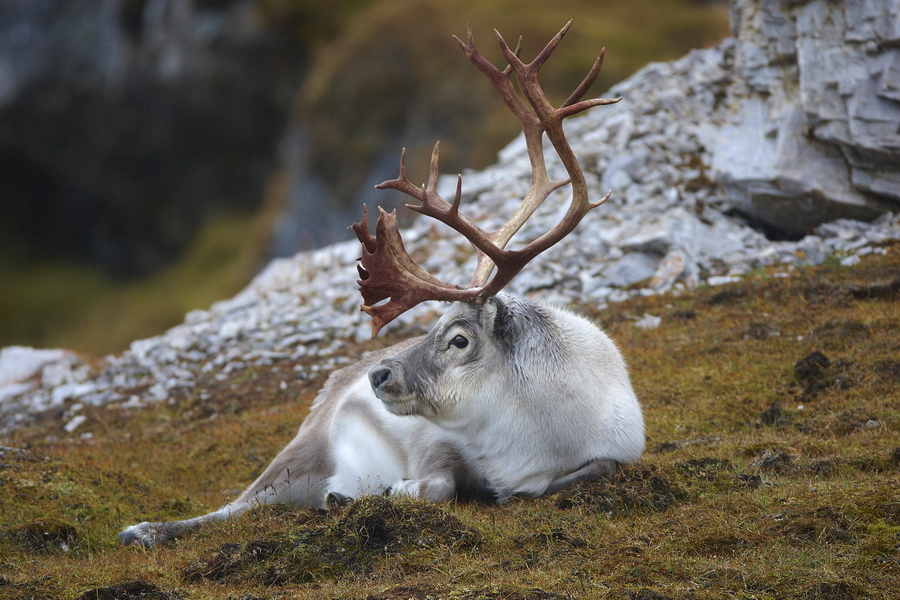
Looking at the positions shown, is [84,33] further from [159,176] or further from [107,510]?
[107,510]

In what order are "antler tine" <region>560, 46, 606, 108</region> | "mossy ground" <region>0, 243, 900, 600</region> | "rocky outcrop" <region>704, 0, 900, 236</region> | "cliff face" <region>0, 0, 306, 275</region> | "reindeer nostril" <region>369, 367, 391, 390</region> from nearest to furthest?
"mossy ground" <region>0, 243, 900, 600</region> < "antler tine" <region>560, 46, 606, 108</region> < "reindeer nostril" <region>369, 367, 391, 390</region> < "rocky outcrop" <region>704, 0, 900, 236</region> < "cliff face" <region>0, 0, 306, 275</region>

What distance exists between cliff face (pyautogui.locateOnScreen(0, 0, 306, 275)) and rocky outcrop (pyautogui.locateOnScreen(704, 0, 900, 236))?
106ft

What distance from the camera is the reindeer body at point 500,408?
272 inches

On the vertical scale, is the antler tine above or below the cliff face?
below

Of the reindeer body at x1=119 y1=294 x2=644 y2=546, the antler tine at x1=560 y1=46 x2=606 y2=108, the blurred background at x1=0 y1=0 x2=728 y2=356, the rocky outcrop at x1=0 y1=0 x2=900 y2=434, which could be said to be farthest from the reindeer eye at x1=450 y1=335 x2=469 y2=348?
the blurred background at x1=0 y1=0 x2=728 y2=356

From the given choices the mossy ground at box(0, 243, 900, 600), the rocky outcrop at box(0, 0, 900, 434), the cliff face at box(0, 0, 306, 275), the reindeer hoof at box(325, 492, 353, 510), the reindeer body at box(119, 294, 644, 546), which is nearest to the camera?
the mossy ground at box(0, 243, 900, 600)

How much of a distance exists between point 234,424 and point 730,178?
10548 millimetres

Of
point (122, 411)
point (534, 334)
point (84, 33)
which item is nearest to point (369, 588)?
point (534, 334)

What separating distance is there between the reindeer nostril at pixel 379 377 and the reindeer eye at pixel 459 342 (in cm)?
61

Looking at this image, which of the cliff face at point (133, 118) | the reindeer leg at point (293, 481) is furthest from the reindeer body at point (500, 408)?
the cliff face at point (133, 118)

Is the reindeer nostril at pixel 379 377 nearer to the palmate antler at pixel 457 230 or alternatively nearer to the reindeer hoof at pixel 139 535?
the palmate antler at pixel 457 230

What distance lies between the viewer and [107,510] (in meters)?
8.08

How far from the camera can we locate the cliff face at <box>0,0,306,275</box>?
4541 centimetres

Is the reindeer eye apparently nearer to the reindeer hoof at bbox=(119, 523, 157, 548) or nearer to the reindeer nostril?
the reindeer nostril
